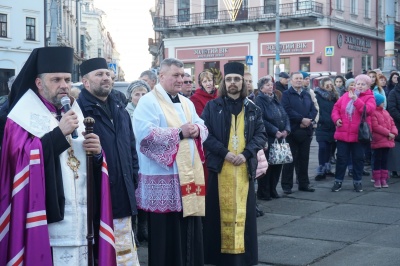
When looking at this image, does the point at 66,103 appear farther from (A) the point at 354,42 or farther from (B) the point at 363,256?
(A) the point at 354,42

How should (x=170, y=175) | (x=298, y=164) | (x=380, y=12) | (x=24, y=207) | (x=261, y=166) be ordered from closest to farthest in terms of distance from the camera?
(x=24, y=207) < (x=170, y=175) < (x=261, y=166) < (x=298, y=164) < (x=380, y=12)

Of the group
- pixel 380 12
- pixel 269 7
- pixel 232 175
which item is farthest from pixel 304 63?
pixel 232 175

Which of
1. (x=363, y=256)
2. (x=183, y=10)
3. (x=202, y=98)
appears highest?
(x=183, y=10)

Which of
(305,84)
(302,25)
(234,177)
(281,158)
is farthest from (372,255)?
(302,25)

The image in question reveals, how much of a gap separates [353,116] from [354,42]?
30803 mm

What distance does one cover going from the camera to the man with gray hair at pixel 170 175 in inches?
230

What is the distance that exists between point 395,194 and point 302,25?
28492 millimetres

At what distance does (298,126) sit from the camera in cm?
1097

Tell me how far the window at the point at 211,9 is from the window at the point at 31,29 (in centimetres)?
1308

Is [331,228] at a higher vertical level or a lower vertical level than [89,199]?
lower

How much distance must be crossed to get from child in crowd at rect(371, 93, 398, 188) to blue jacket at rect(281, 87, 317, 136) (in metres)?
1.27

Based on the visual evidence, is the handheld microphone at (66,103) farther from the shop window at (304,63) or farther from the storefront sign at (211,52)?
the storefront sign at (211,52)

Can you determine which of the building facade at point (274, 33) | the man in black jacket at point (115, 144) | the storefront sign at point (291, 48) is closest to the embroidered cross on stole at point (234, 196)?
the man in black jacket at point (115, 144)

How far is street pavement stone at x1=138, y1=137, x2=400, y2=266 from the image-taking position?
7008 mm
